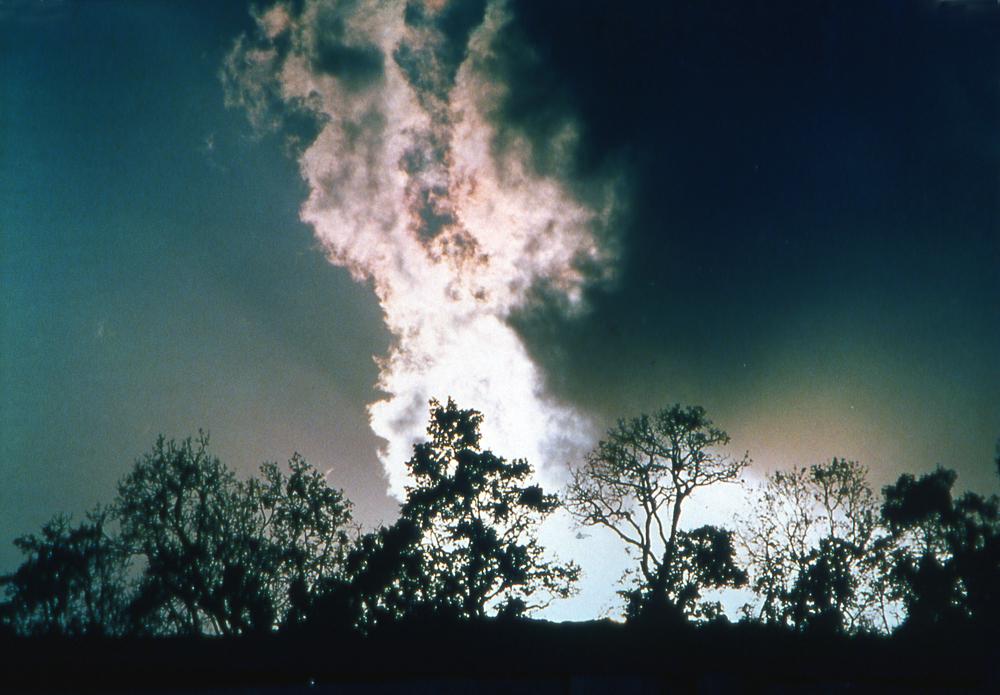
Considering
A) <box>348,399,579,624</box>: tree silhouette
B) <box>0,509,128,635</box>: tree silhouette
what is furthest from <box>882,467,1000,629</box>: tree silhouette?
<box>0,509,128,635</box>: tree silhouette

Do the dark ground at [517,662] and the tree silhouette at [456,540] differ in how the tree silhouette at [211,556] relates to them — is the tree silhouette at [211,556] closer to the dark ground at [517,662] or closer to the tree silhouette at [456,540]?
the tree silhouette at [456,540]

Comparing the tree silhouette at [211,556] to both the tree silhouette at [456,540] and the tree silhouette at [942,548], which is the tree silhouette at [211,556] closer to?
the tree silhouette at [456,540]

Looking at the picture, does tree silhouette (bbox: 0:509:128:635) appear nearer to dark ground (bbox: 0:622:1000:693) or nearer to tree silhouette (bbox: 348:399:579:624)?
tree silhouette (bbox: 348:399:579:624)

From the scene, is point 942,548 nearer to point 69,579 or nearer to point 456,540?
point 456,540

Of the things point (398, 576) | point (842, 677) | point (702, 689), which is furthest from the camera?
point (398, 576)

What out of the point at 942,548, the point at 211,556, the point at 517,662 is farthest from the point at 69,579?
the point at 942,548

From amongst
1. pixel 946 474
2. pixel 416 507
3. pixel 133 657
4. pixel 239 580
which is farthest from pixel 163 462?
pixel 946 474

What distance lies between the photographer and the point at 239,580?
78.5ft

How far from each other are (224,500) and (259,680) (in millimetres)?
24467

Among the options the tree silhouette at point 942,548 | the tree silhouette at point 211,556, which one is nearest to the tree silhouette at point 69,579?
the tree silhouette at point 211,556

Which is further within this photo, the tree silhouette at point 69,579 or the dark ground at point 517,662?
the tree silhouette at point 69,579

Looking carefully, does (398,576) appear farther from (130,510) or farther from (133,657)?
(133,657)

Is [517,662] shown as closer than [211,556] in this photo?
A: Yes

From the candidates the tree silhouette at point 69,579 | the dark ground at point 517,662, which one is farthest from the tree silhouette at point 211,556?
the dark ground at point 517,662
